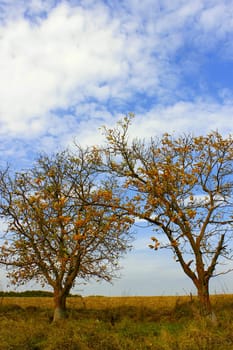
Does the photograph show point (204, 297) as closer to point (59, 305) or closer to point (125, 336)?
point (125, 336)

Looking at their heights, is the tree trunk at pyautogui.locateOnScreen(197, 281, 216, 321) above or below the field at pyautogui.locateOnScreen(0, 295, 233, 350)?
above

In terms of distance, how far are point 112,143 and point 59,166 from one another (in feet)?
16.9

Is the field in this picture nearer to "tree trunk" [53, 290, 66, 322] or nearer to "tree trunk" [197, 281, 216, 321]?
"tree trunk" [197, 281, 216, 321]

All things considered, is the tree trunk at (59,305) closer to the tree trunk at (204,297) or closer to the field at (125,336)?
the field at (125,336)

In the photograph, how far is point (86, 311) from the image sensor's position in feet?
77.0

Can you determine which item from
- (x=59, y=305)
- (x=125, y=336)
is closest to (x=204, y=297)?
(x=125, y=336)

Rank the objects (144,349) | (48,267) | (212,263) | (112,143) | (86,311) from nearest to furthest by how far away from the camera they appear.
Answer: (144,349)
(212,263)
(112,143)
(48,267)
(86,311)

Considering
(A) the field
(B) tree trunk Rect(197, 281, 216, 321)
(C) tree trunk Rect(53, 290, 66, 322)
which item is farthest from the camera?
(C) tree trunk Rect(53, 290, 66, 322)

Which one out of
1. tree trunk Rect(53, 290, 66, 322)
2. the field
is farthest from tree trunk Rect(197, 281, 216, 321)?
tree trunk Rect(53, 290, 66, 322)

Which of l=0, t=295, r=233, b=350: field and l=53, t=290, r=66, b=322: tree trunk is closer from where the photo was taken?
l=0, t=295, r=233, b=350: field

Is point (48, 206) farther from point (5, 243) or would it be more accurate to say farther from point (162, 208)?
point (162, 208)

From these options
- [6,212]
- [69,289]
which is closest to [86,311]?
[69,289]

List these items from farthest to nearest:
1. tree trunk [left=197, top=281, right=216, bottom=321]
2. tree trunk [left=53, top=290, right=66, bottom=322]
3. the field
A: tree trunk [left=53, top=290, right=66, bottom=322], tree trunk [left=197, top=281, right=216, bottom=321], the field

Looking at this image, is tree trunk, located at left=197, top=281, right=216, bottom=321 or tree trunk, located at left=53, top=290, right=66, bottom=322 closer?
tree trunk, located at left=197, top=281, right=216, bottom=321
